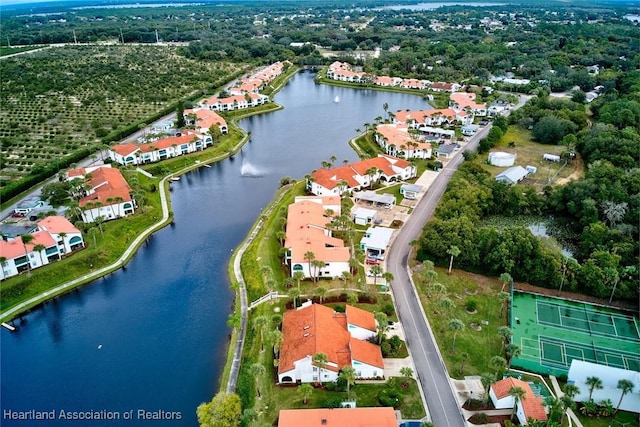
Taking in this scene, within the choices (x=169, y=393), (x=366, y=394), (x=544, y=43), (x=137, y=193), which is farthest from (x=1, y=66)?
(x=544, y=43)

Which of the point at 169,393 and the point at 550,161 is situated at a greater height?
the point at 550,161

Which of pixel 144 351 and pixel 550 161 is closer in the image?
pixel 144 351

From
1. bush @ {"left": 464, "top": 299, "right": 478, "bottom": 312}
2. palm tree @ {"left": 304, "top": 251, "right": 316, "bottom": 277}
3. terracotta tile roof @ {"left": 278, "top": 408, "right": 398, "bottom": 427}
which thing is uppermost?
palm tree @ {"left": 304, "top": 251, "right": 316, "bottom": 277}

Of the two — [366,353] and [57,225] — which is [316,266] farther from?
[57,225]

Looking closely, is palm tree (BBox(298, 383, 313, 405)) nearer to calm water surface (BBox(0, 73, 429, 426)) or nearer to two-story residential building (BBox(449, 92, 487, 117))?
calm water surface (BBox(0, 73, 429, 426))

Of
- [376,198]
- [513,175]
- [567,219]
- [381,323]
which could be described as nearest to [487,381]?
[381,323]

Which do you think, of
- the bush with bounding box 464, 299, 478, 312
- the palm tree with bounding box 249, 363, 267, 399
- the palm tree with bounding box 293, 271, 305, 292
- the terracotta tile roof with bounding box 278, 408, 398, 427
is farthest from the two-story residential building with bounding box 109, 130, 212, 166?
the terracotta tile roof with bounding box 278, 408, 398, 427

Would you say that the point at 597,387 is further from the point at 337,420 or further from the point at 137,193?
the point at 137,193
